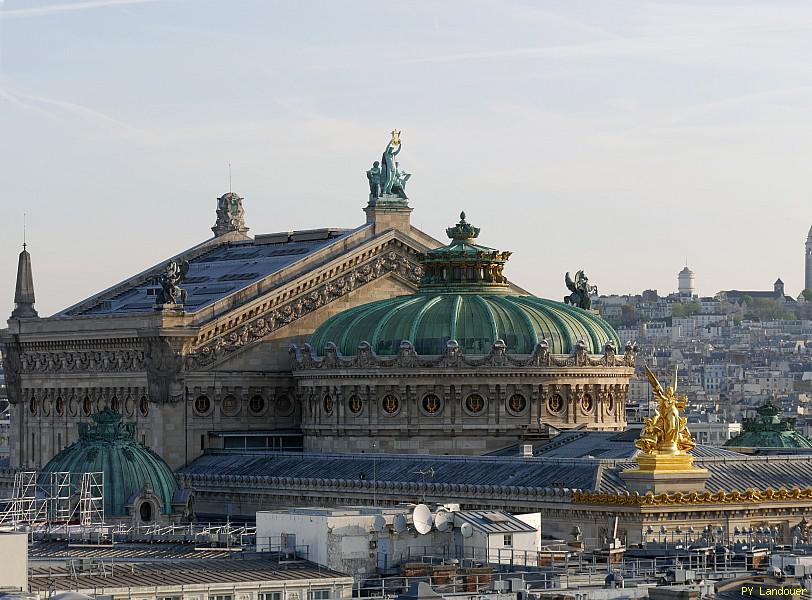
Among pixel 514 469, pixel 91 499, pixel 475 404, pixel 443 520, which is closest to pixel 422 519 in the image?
pixel 443 520

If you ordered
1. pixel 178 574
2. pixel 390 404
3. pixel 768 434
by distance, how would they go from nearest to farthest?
pixel 178 574, pixel 390 404, pixel 768 434

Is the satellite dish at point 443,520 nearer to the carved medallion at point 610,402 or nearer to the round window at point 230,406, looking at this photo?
the carved medallion at point 610,402

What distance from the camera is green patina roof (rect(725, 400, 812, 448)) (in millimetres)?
188875

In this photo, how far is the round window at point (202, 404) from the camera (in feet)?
611

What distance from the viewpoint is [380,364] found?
177125 mm

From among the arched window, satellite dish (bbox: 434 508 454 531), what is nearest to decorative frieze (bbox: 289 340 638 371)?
the arched window

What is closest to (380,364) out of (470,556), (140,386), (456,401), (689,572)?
(456,401)

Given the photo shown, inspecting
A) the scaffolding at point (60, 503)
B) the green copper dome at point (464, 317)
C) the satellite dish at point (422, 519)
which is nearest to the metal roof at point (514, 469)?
the green copper dome at point (464, 317)

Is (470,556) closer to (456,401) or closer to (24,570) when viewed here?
(24,570)

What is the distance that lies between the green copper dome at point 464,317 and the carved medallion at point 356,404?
2.26m

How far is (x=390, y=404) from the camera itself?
177750 millimetres

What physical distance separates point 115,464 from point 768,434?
40183 mm

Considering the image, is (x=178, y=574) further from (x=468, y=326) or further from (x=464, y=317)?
(x=464, y=317)

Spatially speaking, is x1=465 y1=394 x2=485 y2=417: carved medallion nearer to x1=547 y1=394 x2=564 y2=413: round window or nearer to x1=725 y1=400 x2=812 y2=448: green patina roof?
x1=547 y1=394 x2=564 y2=413: round window
